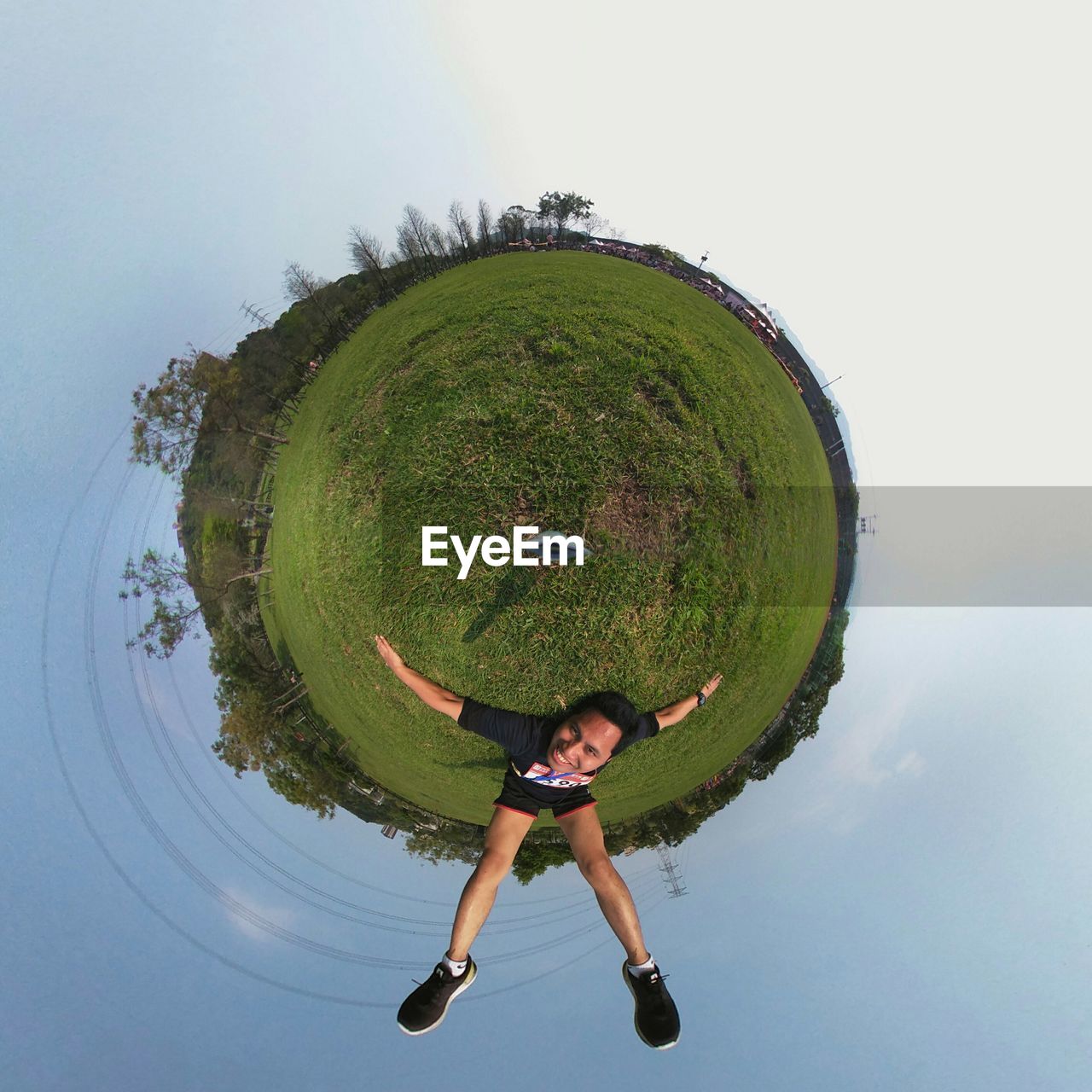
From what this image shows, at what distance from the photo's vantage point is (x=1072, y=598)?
446 cm

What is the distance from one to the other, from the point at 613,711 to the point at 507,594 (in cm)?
124

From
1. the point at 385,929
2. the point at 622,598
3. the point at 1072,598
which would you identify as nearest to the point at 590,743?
the point at 622,598

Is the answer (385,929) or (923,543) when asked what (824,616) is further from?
(385,929)

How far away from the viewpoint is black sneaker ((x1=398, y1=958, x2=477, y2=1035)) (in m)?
Answer: 3.28

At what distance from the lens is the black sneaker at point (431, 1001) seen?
3.28 m

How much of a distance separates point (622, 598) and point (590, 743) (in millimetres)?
1198

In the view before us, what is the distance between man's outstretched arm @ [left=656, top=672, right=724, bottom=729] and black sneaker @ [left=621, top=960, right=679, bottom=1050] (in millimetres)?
1743

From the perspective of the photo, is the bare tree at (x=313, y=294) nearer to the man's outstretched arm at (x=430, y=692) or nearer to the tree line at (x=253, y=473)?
the tree line at (x=253, y=473)

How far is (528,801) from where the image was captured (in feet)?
11.7

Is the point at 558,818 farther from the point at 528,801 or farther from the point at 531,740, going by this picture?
the point at 531,740

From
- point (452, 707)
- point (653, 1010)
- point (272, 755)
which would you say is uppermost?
point (452, 707)

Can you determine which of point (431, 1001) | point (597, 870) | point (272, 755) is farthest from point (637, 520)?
point (272, 755)

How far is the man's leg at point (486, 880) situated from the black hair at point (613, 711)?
0.84 metres

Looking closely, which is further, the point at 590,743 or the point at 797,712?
the point at 797,712
